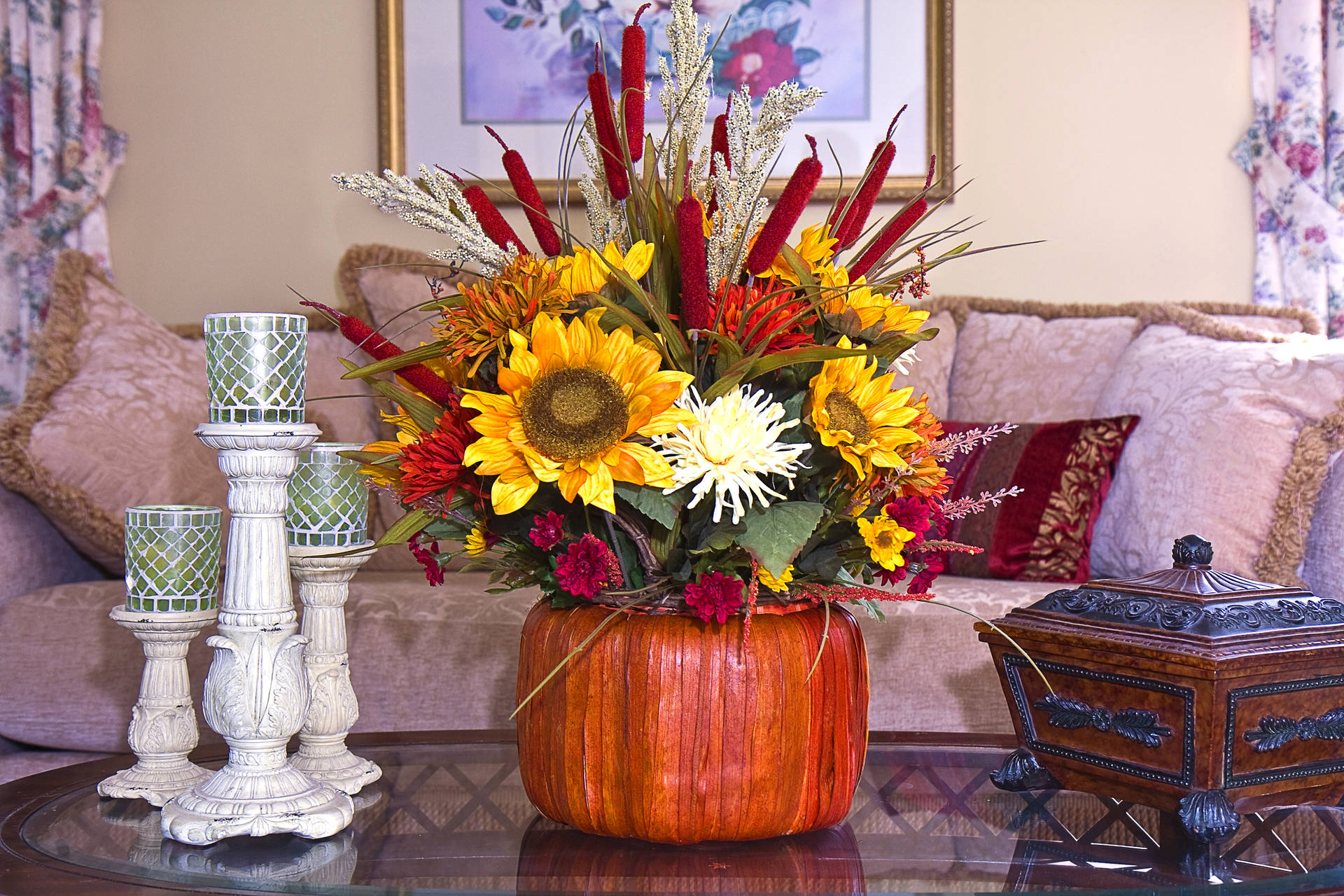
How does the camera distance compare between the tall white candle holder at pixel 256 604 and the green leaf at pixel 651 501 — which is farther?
the tall white candle holder at pixel 256 604

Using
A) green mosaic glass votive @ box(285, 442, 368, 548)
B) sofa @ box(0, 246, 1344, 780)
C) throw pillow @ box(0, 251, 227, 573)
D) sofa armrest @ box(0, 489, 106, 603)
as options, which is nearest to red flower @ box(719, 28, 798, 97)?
sofa @ box(0, 246, 1344, 780)

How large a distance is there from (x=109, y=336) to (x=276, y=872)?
158 cm

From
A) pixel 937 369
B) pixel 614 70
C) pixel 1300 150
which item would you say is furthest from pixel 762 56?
pixel 1300 150

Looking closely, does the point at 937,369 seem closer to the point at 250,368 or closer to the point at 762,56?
the point at 762,56

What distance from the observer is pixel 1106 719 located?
87 centimetres

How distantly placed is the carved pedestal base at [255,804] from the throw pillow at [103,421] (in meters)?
1.14

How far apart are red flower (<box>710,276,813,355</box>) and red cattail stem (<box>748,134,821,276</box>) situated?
0.9 inches

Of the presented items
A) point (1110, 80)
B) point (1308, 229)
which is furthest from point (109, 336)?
point (1308, 229)

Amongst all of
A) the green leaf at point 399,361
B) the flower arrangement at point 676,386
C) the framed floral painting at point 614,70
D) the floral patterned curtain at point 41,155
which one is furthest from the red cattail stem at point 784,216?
the floral patterned curtain at point 41,155

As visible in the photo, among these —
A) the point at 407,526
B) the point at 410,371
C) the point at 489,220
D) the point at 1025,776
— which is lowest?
the point at 1025,776

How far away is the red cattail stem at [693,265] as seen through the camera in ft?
2.23

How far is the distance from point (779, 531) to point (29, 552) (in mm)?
1565

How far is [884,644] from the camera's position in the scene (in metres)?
1.64

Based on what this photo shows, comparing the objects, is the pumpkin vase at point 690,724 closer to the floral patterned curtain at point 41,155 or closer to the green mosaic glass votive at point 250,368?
the green mosaic glass votive at point 250,368
